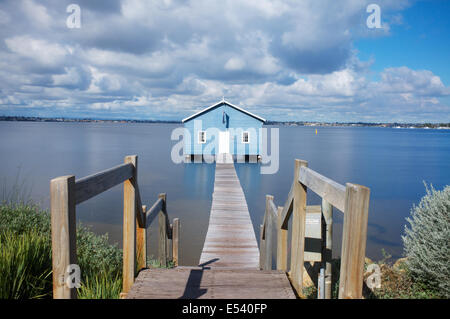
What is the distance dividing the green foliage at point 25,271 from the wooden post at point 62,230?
140 cm

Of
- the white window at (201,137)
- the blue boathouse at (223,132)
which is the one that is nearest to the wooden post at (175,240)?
the blue boathouse at (223,132)

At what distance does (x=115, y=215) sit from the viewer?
50.4ft

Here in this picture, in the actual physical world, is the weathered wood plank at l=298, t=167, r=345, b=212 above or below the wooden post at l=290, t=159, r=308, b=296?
above

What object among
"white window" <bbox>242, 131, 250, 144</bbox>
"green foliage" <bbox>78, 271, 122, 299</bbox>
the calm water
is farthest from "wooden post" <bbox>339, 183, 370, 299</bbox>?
"white window" <bbox>242, 131, 250, 144</bbox>

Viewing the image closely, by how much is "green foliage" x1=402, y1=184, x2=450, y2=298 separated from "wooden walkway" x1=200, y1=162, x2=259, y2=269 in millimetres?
3045

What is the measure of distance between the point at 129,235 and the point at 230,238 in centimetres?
504

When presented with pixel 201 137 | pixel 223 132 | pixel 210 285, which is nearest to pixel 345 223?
pixel 210 285

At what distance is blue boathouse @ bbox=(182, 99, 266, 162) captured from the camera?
30.4 metres

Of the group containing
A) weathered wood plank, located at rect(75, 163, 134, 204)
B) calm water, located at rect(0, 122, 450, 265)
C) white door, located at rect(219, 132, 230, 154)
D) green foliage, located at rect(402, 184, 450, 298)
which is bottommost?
calm water, located at rect(0, 122, 450, 265)

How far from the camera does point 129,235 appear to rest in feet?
11.4

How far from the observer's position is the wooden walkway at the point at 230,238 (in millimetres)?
6996

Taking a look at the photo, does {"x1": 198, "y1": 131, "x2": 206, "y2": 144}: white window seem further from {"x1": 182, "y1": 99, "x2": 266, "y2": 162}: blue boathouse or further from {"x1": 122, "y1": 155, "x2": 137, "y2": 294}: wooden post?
{"x1": 122, "y1": 155, "x2": 137, "y2": 294}: wooden post
